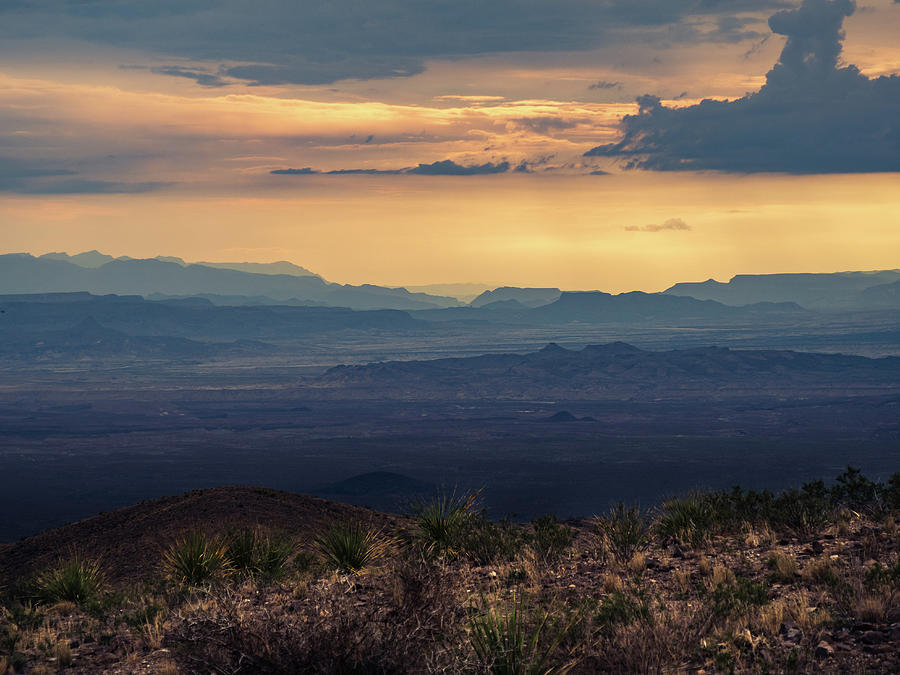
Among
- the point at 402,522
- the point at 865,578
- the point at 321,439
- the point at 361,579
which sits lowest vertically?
the point at 321,439

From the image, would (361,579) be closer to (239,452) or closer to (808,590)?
(808,590)

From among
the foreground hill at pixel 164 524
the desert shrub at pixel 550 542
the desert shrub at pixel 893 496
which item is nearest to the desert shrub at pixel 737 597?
the desert shrub at pixel 550 542

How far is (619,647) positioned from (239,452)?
121627 mm

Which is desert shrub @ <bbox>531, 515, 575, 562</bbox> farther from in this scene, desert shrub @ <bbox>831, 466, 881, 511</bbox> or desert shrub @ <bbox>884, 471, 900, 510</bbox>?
desert shrub @ <bbox>884, 471, 900, 510</bbox>

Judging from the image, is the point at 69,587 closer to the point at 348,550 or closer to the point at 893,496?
the point at 348,550

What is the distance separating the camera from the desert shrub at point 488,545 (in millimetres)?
15508

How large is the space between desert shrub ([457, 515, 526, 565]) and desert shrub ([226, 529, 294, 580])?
315cm

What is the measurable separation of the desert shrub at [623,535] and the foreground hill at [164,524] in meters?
8.64

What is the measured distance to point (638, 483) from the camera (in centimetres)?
9581

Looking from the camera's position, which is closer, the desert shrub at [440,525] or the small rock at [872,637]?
the small rock at [872,637]

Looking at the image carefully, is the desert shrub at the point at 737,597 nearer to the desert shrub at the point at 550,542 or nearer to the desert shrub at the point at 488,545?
the desert shrub at the point at 550,542

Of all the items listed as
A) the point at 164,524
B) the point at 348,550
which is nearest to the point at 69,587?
the point at 348,550

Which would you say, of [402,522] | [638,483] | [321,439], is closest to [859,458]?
[638,483]

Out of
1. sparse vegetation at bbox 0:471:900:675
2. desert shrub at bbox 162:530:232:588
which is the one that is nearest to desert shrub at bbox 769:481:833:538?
sparse vegetation at bbox 0:471:900:675
